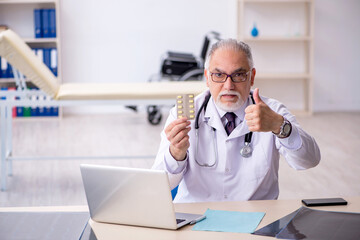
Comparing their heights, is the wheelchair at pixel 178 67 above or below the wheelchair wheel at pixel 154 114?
above

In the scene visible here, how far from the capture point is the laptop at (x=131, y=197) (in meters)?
1.44

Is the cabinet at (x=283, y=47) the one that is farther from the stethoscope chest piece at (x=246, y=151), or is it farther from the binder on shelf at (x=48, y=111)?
the stethoscope chest piece at (x=246, y=151)

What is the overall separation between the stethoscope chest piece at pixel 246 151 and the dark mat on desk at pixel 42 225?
1.97ft

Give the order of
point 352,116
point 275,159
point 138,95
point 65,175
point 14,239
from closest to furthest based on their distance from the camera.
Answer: point 14,239 → point 275,159 → point 138,95 → point 65,175 → point 352,116

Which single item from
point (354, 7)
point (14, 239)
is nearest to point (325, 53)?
point (354, 7)

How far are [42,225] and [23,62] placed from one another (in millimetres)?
2270

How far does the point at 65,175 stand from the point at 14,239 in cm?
259

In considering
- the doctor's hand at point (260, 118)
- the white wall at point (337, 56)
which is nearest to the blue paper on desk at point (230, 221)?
the doctor's hand at point (260, 118)

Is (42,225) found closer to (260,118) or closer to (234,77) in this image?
(260,118)

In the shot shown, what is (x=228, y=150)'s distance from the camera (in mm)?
1955

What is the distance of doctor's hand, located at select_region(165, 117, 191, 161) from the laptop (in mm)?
305

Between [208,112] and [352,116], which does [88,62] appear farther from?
[208,112]

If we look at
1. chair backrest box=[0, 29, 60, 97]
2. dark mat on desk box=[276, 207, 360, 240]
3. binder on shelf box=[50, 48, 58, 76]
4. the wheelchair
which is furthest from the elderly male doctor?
binder on shelf box=[50, 48, 58, 76]

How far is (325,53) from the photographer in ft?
20.7
